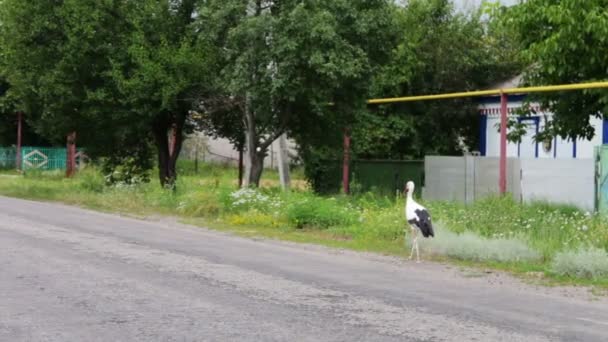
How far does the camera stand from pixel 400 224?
1638 cm

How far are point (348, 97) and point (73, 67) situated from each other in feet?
26.6

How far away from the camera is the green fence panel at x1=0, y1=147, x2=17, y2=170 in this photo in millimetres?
51031

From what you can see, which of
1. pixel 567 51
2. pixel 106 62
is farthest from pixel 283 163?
pixel 567 51

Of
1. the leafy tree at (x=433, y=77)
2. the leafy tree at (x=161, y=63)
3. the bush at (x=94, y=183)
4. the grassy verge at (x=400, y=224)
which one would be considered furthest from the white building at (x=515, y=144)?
the bush at (x=94, y=183)

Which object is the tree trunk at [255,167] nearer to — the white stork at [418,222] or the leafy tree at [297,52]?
the leafy tree at [297,52]

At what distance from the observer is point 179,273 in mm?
11391

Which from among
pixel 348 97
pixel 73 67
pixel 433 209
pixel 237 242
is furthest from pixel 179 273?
pixel 73 67

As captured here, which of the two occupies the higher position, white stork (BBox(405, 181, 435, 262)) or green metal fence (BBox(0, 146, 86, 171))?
green metal fence (BBox(0, 146, 86, 171))

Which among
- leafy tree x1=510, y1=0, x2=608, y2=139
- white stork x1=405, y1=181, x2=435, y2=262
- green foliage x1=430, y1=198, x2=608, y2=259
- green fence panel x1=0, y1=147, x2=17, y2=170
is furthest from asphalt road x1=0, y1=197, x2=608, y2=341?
green fence panel x1=0, y1=147, x2=17, y2=170

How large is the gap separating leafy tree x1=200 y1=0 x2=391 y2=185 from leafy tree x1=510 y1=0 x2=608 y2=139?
4.41m

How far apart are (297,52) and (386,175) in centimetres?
711

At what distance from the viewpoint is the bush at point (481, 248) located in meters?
13.5

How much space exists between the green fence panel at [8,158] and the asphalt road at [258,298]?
124 feet

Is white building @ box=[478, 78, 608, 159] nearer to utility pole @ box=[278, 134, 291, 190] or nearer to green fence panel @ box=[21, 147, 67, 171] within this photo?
utility pole @ box=[278, 134, 291, 190]
